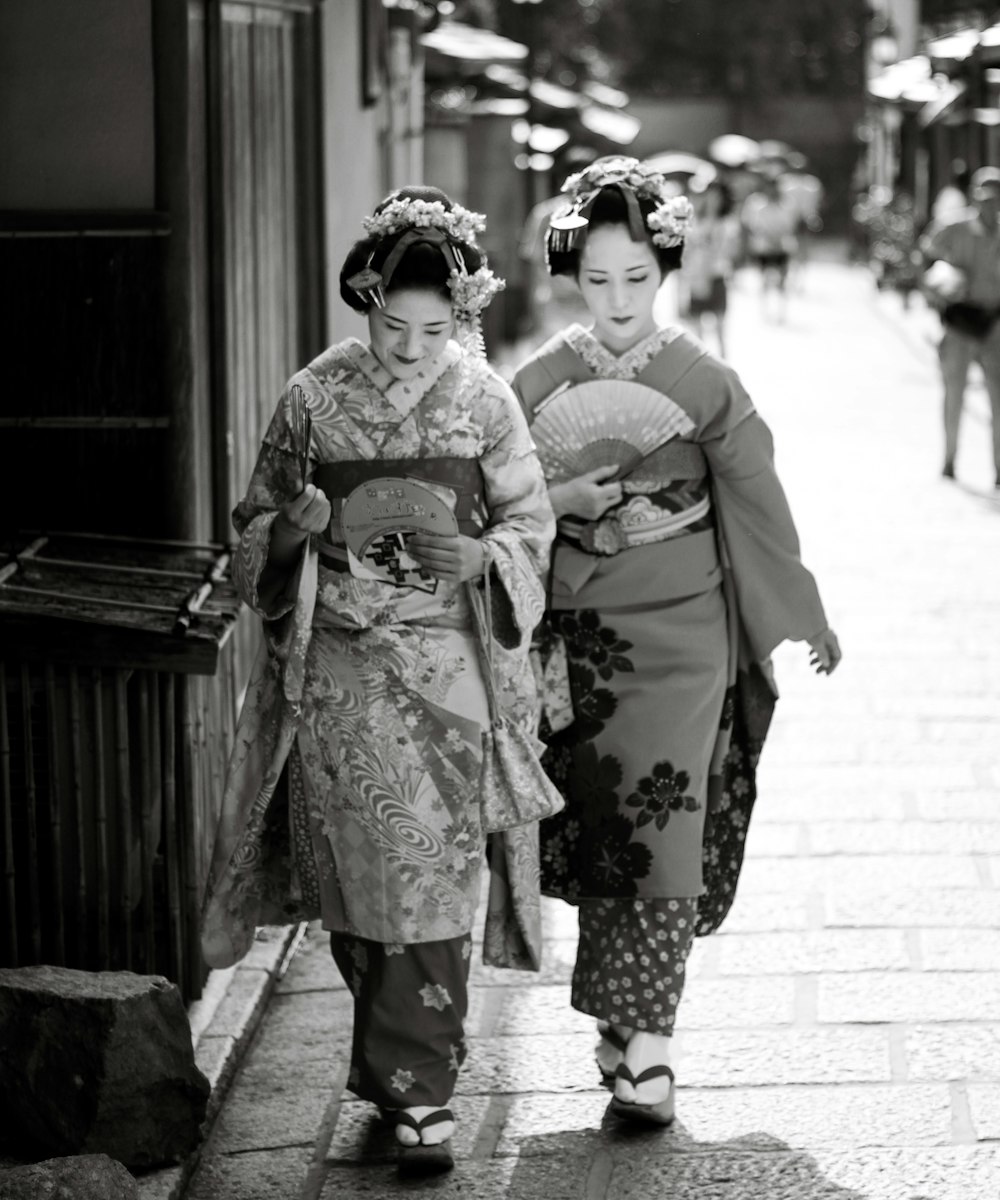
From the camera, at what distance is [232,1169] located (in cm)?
394

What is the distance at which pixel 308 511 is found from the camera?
3.67m

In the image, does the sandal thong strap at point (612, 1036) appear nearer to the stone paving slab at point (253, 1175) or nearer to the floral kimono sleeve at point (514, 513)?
the stone paving slab at point (253, 1175)

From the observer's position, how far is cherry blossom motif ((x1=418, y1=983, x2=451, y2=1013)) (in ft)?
12.8

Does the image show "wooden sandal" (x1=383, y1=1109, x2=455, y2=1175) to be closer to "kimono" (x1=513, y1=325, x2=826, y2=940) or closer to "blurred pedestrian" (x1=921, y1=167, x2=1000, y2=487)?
"kimono" (x1=513, y1=325, x2=826, y2=940)

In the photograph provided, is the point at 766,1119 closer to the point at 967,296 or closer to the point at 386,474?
the point at 386,474

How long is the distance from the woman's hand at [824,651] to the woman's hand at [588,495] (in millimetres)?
543

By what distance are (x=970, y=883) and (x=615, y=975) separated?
1.79 metres

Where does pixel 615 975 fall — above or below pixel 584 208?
below

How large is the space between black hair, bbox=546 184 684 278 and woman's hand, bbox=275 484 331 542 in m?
0.84

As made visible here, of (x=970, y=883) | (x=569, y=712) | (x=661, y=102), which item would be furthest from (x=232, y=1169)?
(x=661, y=102)

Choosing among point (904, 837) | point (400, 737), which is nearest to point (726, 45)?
point (904, 837)

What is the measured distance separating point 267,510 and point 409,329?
1.48 feet

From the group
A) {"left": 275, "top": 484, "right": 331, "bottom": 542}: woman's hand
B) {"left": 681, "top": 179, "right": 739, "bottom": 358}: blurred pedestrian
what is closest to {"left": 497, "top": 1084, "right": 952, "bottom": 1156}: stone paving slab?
{"left": 275, "top": 484, "right": 331, "bottom": 542}: woman's hand

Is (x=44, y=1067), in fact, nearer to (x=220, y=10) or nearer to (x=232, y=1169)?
(x=232, y=1169)
